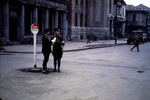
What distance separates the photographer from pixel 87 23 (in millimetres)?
51531

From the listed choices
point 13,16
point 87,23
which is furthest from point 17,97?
point 87,23

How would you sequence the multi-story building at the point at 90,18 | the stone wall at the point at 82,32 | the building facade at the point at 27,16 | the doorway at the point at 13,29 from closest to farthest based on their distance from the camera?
the building facade at the point at 27,16, the doorway at the point at 13,29, the stone wall at the point at 82,32, the multi-story building at the point at 90,18

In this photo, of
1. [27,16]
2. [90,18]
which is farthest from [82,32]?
[27,16]

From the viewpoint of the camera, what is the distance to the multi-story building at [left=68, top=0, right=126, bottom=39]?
44.1m

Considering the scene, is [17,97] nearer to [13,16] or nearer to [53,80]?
[53,80]

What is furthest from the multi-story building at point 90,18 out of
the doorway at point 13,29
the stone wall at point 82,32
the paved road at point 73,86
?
the paved road at point 73,86

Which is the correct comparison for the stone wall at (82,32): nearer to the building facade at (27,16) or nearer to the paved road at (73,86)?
the building facade at (27,16)

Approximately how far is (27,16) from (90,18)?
2433 centimetres

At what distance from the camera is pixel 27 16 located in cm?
3044

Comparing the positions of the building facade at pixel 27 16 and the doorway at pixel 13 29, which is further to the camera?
the doorway at pixel 13 29

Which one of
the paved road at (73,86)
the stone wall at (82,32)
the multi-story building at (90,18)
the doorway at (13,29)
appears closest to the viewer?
the paved road at (73,86)

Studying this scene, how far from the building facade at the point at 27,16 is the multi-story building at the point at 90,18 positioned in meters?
6.22

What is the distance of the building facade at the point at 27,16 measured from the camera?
25.6 meters

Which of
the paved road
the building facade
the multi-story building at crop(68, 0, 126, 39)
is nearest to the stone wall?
the multi-story building at crop(68, 0, 126, 39)
